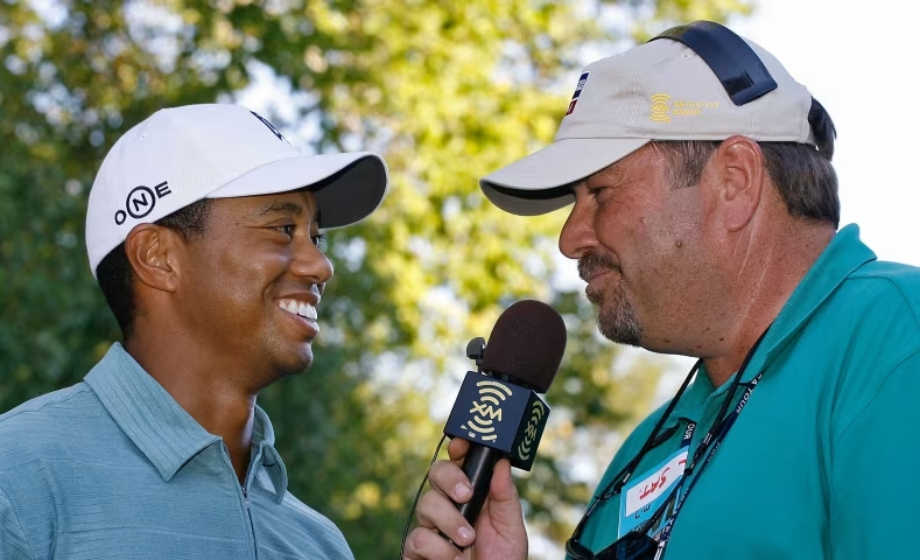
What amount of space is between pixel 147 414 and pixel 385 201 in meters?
9.59

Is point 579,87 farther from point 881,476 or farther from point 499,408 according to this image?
point 881,476

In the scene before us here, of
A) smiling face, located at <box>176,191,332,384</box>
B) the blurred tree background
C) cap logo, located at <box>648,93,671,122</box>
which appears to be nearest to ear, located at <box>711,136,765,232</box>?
cap logo, located at <box>648,93,671,122</box>

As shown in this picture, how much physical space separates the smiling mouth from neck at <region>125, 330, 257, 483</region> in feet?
0.77

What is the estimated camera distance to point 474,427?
9.84ft

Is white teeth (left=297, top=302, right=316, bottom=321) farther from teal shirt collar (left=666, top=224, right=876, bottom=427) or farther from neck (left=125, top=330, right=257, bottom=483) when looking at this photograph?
teal shirt collar (left=666, top=224, right=876, bottom=427)

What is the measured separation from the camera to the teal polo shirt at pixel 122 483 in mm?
2836

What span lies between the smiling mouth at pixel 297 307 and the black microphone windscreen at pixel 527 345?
0.57 meters

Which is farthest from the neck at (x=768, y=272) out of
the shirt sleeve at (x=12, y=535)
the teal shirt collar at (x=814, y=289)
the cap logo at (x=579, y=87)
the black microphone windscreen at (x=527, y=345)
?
the shirt sleeve at (x=12, y=535)

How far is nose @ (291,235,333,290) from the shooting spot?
3557mm

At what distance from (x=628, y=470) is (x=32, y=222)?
227 inches

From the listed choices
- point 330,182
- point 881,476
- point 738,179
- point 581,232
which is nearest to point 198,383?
point 330,182

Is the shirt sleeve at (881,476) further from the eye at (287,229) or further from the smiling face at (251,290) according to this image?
the eye at (287,229)

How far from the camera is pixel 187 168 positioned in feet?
11.3

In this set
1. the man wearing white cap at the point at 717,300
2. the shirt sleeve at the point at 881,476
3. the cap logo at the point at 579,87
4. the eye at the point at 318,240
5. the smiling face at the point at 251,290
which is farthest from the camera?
the eye at the point at 318,240
